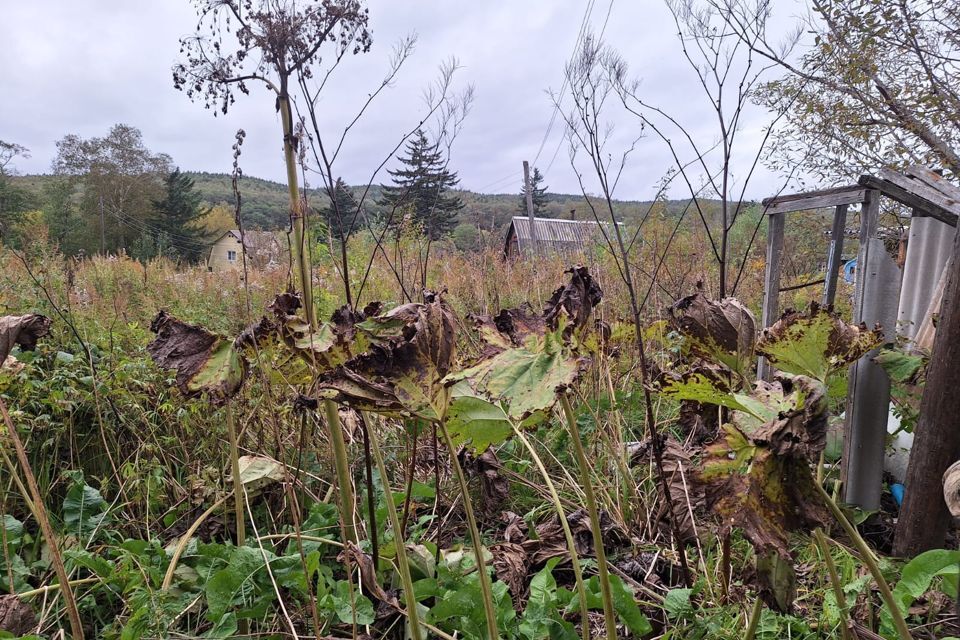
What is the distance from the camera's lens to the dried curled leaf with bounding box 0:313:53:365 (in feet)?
3.75

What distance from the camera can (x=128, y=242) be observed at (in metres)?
27.5

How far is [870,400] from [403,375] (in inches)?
75.9

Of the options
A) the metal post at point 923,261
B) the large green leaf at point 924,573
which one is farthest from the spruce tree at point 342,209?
the metal post at point 923,261

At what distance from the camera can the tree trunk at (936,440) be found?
1593 millimetres

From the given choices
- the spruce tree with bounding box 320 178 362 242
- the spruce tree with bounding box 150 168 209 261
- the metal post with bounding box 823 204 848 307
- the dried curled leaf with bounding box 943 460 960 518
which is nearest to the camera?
the dried curled leaf with bounding box 943 460 960 518

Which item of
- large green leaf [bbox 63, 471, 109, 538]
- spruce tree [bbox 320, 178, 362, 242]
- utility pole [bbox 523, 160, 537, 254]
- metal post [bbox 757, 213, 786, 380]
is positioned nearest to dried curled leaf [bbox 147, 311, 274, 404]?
spruce tree [bbox 320, 178, 362, 242]

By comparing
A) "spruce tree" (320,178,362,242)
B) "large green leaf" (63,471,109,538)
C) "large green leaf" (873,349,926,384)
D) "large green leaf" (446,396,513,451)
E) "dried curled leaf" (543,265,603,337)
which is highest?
"spruce tree" (320,178,362,242)

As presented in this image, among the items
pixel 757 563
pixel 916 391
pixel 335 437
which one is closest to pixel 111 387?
pixel 335 437

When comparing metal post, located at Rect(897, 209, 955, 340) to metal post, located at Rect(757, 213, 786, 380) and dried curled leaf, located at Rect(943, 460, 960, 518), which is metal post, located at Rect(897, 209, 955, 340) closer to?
metal post, located at Rect(757, 213, 786, 380)

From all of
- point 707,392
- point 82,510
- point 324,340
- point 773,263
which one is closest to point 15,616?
point 82,510

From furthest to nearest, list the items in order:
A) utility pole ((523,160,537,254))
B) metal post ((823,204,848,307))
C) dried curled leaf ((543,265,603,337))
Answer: utility pole ((523,160,537,254)), metal post ((823,204,848,307)), dried curled leaf ((543,265,603,337))

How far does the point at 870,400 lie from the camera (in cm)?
197

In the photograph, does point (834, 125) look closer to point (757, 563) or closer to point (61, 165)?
point (757, 563)

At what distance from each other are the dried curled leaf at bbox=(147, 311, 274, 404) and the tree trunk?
189 cm
